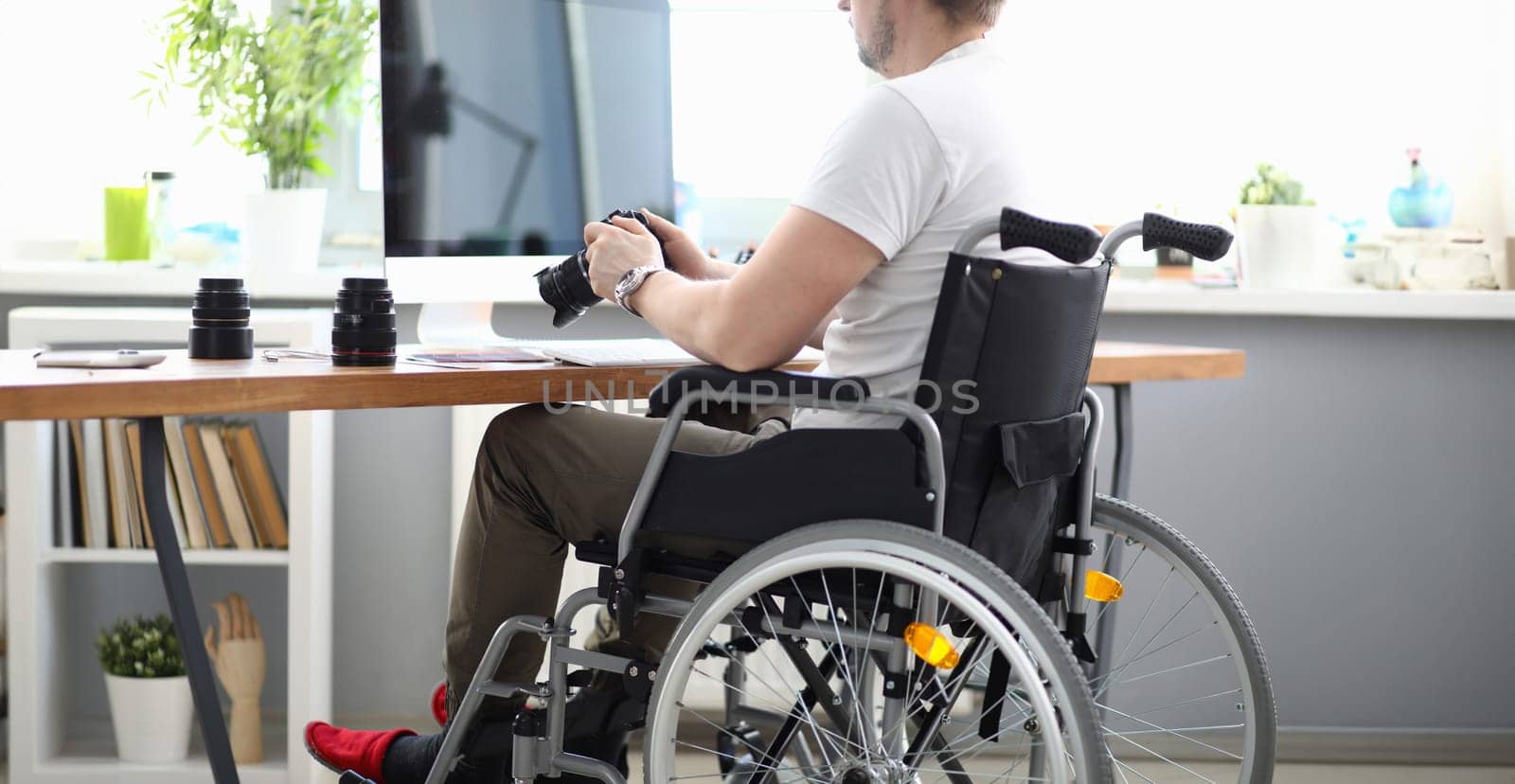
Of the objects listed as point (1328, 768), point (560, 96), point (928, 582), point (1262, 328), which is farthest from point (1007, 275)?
point (1328, 768)

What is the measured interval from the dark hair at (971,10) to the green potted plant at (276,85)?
4.67 feet

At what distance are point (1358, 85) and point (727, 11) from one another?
4.20ft

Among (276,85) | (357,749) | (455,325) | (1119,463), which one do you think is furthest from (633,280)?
(276,85)

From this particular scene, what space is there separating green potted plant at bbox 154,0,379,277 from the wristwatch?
1.16m

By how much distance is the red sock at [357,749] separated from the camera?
65.6 inches

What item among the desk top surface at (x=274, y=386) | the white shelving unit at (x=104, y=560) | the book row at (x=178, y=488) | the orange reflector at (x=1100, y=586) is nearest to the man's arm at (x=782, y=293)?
the desk top surface at (x=274, y=386)

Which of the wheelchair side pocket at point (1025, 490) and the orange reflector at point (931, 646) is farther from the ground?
the wheelchair side pocket at point (1025, 490)

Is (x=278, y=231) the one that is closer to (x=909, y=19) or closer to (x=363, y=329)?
(x=363, y=329)

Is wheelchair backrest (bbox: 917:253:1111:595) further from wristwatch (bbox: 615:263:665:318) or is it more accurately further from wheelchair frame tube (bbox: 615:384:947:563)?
wristwatch (bbox: 615:263:665:318)

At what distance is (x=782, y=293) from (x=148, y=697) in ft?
5.05

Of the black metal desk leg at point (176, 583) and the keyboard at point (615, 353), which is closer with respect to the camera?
the black metal desk leg at point (176, 583)

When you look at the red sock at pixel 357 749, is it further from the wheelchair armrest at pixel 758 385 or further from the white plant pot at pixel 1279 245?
the white plant pot at pixel 1279 245

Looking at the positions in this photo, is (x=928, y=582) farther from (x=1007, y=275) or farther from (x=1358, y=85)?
(x=1358, y=85)

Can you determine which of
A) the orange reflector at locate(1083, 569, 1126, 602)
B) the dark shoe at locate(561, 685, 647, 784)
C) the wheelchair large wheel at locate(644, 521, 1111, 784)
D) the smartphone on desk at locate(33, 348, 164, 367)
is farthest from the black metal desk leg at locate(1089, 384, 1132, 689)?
the smartphone on desk at locate(33, 348, 164, 367)
